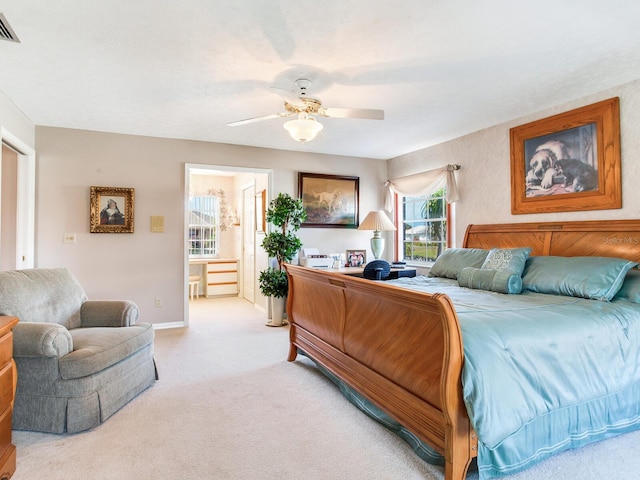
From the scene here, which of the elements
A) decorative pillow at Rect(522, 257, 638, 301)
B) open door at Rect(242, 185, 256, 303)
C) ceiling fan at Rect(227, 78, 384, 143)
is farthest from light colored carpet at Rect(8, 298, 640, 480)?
open door at Rect(242, 185, 256, 303)

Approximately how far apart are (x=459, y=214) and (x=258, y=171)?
279 centimetres

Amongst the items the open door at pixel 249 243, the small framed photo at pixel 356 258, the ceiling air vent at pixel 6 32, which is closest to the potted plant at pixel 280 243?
the small framed photo at pixel 356 258

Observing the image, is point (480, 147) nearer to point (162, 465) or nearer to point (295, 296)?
point (295, 296)

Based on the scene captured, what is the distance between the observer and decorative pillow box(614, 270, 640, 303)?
245 centimetres

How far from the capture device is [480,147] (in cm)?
427

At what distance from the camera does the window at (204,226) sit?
7629 mm

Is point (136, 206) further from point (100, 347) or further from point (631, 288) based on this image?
point (631, 288)

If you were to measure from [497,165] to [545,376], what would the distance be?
2.89 meters

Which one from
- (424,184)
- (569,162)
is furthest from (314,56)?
(424,184)

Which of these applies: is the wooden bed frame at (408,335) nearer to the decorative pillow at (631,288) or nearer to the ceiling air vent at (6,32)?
the decorative pillow at (631,288)

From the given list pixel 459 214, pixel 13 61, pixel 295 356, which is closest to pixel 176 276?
pixel 295 356

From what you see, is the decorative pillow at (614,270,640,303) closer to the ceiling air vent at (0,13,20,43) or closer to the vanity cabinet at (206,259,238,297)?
the ceiling air vent at (0,13,20,43)

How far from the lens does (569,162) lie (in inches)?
133

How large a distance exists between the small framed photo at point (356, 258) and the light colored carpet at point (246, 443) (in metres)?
2.60
